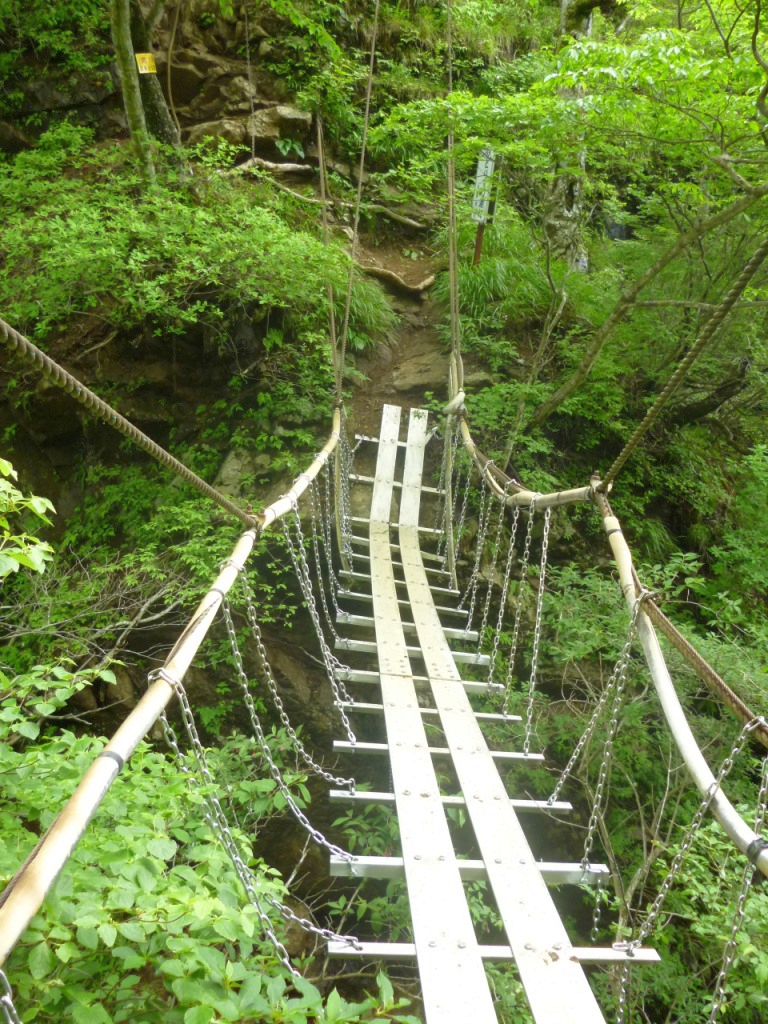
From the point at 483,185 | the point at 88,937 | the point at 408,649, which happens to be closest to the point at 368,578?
the point at 408,649

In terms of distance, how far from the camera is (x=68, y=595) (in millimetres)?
3090

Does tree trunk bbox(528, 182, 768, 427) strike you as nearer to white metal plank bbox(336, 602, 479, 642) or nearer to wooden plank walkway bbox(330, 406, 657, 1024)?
white metal plank bbox(336, 602, 479, 642)


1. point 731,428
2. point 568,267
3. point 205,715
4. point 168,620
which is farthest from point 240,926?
point 731,428

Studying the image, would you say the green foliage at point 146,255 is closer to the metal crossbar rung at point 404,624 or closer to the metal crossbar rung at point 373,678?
the metal crossbar rung at point 404,624

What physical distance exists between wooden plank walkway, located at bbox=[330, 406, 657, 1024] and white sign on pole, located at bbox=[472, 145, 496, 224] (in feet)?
10.3

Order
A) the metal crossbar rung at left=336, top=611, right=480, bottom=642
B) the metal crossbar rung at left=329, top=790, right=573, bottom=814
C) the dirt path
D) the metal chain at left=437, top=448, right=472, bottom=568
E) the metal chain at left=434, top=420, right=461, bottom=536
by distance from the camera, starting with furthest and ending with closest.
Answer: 1. the dirt path
2. the metal chain at left=434, top=420, right=461, bottom=536
3. the metal chain at left=437, top=448, right=472, bottom=568
4. the metal crossbar rung at left=336, top=611, right=480, bottom=642
5. the metal crossbar rung at left=329, top=790, right=573, bottom=814

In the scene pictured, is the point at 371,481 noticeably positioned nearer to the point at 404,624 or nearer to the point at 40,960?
the point at 404,624

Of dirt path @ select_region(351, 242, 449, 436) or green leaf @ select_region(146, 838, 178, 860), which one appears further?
dirt path @ select_region(351, 242, 449, 436)

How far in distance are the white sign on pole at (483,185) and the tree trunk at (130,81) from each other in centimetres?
204

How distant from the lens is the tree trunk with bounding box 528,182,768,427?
302cm

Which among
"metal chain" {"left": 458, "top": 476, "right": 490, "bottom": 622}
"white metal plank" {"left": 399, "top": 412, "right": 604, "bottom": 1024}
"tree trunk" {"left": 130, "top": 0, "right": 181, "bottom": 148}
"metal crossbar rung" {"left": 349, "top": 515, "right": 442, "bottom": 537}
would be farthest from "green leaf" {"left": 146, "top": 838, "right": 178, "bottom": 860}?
"tree trunk" {"left": 130, "top": 0, "right": 181, "bottom": 148}

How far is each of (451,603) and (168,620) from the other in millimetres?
1451

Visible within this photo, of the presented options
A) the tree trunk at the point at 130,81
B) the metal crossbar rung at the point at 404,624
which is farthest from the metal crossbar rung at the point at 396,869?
the tree trunk at the point at 130,81

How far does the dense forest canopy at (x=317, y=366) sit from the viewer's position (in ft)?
4.84
